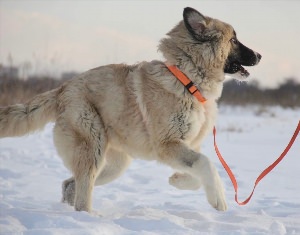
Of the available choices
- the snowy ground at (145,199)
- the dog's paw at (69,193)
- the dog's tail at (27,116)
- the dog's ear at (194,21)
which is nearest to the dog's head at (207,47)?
the dog's ear at (194,21)

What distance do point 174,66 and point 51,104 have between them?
4.63 ft

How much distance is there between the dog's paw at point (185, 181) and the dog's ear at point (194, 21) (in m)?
1.49

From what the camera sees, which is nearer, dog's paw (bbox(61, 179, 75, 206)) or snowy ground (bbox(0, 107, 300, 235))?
snowy ground (bbox(0, 107, 300, 235))

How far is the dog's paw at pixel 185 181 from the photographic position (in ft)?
16.5

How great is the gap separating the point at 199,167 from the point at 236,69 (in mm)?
1261

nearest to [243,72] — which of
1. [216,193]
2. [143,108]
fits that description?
[143,108]

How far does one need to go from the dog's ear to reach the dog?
10mm

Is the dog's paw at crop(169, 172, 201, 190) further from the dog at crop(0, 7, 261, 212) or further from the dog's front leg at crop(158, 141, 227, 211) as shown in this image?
the dog's front leg at crop(158, 141, 227, 211)

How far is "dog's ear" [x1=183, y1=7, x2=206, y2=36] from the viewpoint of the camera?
4.95m

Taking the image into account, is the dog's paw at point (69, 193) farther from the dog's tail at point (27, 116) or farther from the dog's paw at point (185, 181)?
the dog's paw at point (185, 181)

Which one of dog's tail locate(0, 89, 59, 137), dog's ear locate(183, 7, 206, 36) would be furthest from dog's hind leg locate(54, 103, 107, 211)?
dog's ear locate(183, 7, 206, 36)

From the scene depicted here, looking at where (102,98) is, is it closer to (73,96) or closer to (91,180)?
(73,96)

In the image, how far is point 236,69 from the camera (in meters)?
5.15

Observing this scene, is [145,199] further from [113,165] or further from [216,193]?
[216,193]
